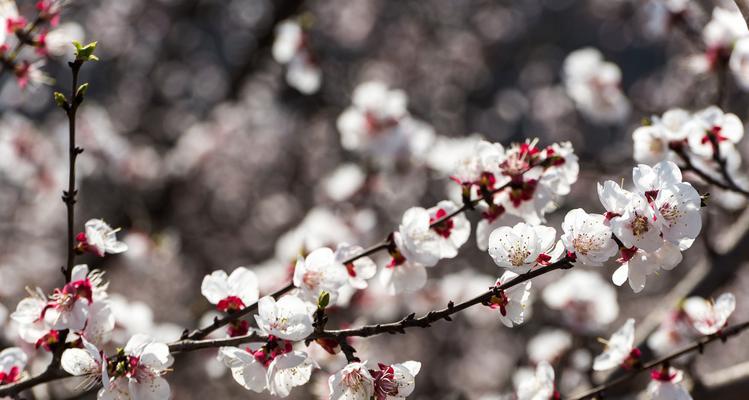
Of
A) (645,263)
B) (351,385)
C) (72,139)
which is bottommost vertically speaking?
(645,263)

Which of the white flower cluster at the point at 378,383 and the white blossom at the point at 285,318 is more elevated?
the white blossom at the point at 285,318

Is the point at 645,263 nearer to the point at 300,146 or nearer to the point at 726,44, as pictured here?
the point at 726,44

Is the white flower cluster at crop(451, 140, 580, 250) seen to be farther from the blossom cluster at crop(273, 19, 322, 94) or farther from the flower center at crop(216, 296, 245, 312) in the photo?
the blossom cluster at crop(273, 19, 322, 94)

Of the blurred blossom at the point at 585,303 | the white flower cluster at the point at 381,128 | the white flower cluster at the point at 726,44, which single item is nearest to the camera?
the white flower cluster at the point at 726,44

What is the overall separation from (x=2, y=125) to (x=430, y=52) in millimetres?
5498

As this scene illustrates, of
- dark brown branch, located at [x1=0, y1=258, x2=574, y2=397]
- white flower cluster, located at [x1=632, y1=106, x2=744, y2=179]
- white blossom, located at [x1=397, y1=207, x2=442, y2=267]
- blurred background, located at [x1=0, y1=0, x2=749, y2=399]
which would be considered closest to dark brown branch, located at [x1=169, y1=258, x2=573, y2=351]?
dark brown branch, located at [x1=0, y1=258, x2=574, y2=397]

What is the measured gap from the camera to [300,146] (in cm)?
774

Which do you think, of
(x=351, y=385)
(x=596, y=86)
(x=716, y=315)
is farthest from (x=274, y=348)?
(x=596, y=86)

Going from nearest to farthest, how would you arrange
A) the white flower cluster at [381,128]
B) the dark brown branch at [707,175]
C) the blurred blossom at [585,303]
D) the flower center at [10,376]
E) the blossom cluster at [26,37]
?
the flower center at [10,376]
the dark brown branch at [707,175]
the blossom cluster at [26,37]
the blurred blossom at [585,303]
the white flower cluster at [381,128]

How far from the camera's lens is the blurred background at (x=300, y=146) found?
4.25 metres

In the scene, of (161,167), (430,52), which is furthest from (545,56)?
(161,167)

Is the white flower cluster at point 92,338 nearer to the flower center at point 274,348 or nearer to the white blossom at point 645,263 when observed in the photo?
the flower center at point 274,348

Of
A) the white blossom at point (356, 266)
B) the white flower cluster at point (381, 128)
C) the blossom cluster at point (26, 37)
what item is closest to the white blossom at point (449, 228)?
the white blossom at point (356, 266)

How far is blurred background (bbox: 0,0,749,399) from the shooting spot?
167 inches
